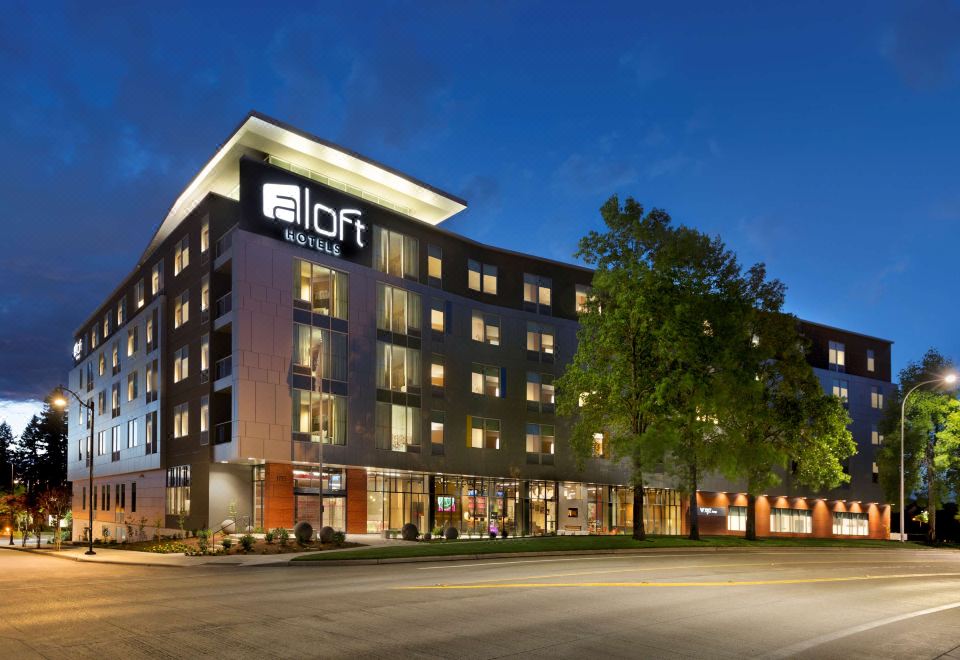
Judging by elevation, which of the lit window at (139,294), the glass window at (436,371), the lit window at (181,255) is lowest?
the glass window at (436,371)

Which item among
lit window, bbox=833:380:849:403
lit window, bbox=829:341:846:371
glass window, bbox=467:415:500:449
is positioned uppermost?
lit window, bbox=829:341:846:371

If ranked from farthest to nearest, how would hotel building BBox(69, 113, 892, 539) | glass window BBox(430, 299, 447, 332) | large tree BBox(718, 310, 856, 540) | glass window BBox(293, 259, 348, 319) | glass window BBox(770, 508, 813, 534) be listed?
glass window BBox(770, 508, 813, 534) → glass window BBox(430, 299, 447, 332) → large tree BBox(718, 310, 856, 540) → glass window BBox(293, 259, 348, 319) → hotel building BBox(69, 113, 892, 539)

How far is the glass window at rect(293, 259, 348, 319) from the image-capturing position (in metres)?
47.3

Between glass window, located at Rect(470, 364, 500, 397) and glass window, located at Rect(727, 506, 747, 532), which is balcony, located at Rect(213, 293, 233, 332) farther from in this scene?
glass window, located at Rect(727, 506, 747, 532)

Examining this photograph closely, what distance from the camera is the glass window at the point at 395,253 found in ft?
170

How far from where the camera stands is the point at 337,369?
48.6 metres

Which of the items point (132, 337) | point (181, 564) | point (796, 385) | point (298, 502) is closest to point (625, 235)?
point (796, 385)

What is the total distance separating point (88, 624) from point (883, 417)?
80033mm

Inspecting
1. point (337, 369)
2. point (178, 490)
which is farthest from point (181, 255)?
point (178, 490)

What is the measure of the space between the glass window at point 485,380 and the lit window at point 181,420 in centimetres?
1835

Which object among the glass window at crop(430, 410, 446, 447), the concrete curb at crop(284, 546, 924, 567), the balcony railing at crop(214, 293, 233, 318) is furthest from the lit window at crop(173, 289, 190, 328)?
the concrete curb at crop(284, 546, 924, 567)

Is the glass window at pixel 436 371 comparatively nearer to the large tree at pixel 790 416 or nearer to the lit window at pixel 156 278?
the large tree at pixel 790 416

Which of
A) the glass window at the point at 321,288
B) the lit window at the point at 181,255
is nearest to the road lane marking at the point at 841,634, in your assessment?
the glass window at the point at 321,288

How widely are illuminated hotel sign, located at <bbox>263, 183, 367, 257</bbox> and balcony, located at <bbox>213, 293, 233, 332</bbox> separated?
484 centimetres
